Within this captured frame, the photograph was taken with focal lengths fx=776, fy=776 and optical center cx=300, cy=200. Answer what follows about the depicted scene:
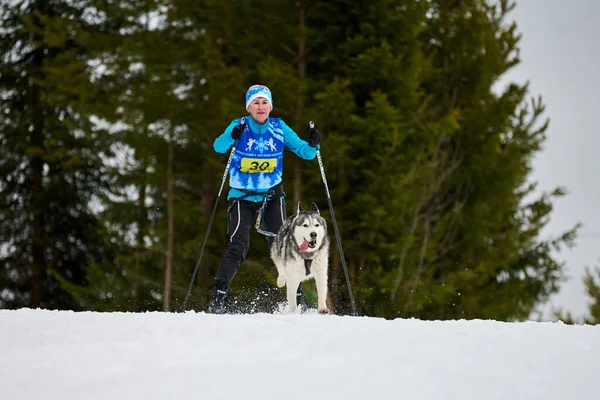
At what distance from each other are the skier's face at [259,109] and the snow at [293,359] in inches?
93.6

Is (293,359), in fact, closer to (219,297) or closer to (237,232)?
(219,297)

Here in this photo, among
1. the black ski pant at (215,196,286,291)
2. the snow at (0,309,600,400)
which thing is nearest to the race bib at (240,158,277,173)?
the black ski pant at (215,196,286,291)

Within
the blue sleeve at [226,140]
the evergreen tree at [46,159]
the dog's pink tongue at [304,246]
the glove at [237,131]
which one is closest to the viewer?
the dog's pink tongue at [304,246]

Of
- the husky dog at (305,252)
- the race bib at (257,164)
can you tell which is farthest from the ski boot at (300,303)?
the race bib at (257,164)

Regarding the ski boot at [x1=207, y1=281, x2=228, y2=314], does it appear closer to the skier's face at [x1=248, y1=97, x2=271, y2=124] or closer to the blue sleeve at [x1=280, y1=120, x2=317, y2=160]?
the blue sleeve at [x1=280, y1=120, x2=317, y2=160]

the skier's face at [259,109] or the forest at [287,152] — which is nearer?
the skier's face at [259,109]

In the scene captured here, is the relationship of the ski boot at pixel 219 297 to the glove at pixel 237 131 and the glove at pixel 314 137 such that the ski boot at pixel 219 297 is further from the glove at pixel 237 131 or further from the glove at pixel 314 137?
the glove at pixel 314 137

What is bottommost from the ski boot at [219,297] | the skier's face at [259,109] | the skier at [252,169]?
the ski boot at [219,297]

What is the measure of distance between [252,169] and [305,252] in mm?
1002

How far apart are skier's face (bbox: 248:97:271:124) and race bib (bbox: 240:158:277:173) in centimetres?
37

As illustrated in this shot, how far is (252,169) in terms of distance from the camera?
7449 mm

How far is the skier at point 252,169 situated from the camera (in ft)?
24.3

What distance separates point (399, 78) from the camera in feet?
50.5

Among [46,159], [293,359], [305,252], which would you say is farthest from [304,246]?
[46,159]
